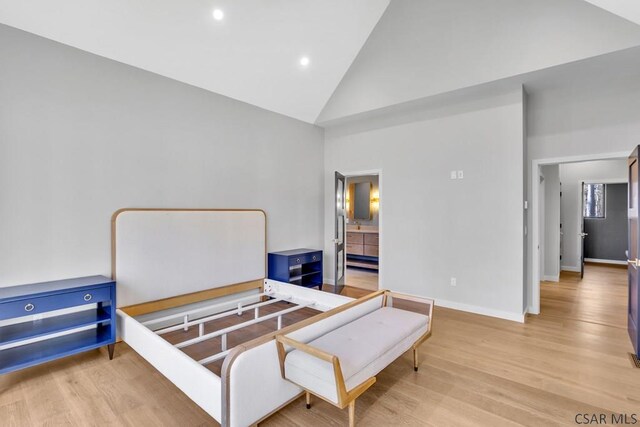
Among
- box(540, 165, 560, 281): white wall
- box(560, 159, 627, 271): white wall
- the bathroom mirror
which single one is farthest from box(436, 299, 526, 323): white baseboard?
box(560, 159, 627, 271): white wall

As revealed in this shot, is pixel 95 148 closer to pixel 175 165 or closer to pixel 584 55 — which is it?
pixel 175 165

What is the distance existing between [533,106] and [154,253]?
5.08m

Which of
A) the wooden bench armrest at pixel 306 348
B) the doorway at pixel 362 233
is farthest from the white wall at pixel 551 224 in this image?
the wooden bench armrest at pixel 306 348

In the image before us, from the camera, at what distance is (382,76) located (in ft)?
15.0

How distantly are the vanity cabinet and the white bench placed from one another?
448cm

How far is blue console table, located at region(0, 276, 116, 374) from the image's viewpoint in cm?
240

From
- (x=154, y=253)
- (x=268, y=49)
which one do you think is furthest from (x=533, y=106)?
(x=154, y=253)

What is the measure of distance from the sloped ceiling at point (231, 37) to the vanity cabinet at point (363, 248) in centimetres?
330

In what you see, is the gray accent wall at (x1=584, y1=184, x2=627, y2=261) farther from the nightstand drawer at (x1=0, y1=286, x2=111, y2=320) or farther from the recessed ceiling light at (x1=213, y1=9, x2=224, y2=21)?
the nightstand drawer at (x1=0, y1=286, x2=111, y2=320)

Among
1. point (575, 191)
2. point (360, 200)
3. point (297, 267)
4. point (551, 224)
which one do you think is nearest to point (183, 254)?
point (297, 267)

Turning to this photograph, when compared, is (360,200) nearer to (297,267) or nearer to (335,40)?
(297,267)

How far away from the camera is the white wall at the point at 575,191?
6.79 meters

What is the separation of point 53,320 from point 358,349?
276cm

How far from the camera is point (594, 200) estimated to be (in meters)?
8.20
